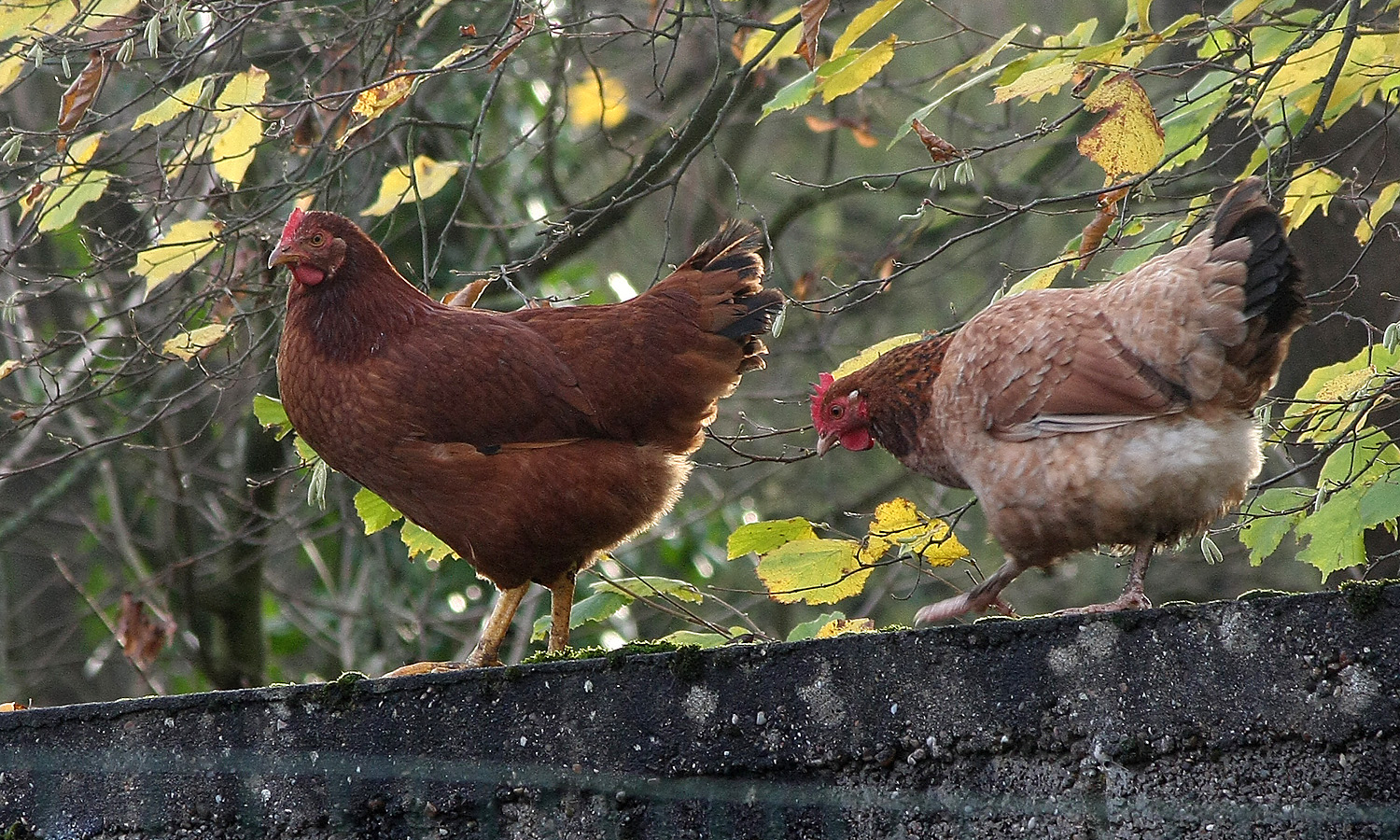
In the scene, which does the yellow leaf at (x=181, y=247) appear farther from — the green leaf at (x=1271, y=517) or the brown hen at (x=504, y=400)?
the green leaf at (x=1271, y=517)

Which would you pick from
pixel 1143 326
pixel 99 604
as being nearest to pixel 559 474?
A: pixel 1143 326

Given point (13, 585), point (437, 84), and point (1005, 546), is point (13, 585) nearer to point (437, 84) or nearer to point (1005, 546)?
point (437, 84)

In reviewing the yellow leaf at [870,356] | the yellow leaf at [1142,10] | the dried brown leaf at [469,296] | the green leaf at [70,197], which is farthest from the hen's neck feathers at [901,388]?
the green leaf at [70,197]

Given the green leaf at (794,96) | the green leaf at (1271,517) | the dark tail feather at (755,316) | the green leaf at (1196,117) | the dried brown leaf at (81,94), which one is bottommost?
the green leaf at (1271,517)

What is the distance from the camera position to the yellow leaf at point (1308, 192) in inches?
146

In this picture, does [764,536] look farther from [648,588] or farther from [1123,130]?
[1123,130]

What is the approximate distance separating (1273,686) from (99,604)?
7.32 m

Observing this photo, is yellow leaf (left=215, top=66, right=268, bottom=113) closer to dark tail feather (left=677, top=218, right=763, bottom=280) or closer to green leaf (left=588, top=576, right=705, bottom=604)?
dark tail feather (left=677, top=218, right=763, bottom=280)

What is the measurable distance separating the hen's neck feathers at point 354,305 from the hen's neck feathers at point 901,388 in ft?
4.12

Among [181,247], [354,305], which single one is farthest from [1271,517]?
[181,247]

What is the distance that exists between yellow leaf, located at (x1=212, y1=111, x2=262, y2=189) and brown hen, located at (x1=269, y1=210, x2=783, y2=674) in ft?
1.42

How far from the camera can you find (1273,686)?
1.92 metres

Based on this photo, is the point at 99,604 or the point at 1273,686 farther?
the point at 99,604

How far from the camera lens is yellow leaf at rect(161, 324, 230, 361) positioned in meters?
4.03
